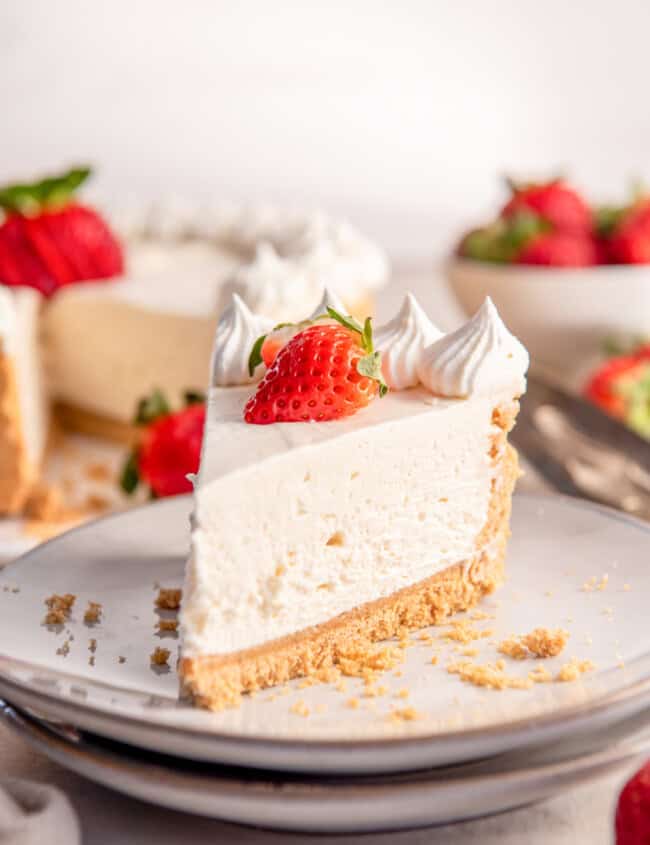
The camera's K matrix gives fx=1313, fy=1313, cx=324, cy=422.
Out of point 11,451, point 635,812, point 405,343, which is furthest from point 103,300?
point 635,812

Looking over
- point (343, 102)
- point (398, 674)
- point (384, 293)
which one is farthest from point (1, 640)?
point (343, 102)

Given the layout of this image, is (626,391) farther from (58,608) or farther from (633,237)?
(58,608)

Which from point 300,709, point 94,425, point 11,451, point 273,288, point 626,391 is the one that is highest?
point 273,288

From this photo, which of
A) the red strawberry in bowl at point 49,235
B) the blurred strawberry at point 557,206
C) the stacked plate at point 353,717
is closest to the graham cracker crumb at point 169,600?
the stacked plate at point 353,717

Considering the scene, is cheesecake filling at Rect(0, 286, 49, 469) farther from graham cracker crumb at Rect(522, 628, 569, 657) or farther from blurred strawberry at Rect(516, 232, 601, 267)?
graham cracker crumb at Rect(522, 628, 569, 657)

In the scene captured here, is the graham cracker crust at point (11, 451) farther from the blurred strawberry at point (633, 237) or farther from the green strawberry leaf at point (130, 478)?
the blurred strawberry at point (633, 237)

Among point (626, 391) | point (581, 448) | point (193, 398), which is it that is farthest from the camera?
point (626, 391)

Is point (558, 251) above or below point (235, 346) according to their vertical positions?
below
